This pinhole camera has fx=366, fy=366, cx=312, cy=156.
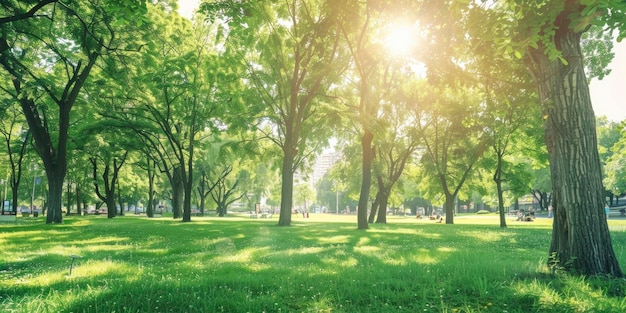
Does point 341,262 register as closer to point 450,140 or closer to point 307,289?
point 307,289

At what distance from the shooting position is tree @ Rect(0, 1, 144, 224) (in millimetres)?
18688

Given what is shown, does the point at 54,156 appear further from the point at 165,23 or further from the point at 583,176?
the point at 583,176

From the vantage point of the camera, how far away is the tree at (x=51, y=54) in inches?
736

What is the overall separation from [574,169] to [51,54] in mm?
29836

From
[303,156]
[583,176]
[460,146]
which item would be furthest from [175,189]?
[583,176]

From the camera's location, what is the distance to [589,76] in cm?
2400

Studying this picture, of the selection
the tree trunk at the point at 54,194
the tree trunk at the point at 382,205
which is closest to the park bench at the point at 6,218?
the tree trunk at the point at 54,194

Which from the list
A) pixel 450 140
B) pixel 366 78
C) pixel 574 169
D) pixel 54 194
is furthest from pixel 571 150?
pixel 54 194

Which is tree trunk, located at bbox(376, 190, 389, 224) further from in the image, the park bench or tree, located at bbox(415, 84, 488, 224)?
the park bench

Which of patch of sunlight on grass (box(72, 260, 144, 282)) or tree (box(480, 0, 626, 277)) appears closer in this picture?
tree (box(480, 0, 626, 277))

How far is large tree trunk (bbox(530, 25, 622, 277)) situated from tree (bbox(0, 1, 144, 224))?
16926 mm

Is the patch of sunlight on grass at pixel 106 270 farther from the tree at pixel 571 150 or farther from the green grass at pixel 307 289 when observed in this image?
the tree at pixel 571 150

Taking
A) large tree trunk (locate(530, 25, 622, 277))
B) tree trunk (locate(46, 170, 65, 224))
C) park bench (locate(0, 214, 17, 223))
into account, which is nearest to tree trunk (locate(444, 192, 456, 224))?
large tree trunk (locate(530, 25, 622, 277))

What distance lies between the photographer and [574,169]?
21.4 ft
